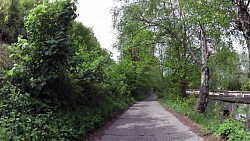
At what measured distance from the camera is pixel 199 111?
1490 cm

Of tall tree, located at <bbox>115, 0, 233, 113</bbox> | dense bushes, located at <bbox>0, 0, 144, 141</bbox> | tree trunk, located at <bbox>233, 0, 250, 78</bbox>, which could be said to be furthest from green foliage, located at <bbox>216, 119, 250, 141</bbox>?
tall tree, located at <bbox>115, 0, 233, 113</bbox>

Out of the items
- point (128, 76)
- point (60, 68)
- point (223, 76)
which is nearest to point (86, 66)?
point (60, 68)

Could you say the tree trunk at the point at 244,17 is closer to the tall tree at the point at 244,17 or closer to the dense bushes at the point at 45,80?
the tall tree at the point at 244,17

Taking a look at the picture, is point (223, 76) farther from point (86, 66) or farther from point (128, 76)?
point (128, 76)

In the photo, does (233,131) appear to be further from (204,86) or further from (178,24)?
(178,24)

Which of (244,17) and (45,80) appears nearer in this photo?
(45,80)

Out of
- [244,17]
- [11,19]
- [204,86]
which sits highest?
[11,19]

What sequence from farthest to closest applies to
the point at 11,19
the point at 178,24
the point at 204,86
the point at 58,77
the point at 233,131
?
the point at 178,24
the point at 11,19
the point at 204,86
the point at 58,77
the point at 233,131

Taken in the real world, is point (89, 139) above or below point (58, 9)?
below

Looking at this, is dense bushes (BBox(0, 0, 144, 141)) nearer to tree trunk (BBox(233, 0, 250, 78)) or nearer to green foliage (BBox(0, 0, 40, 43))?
tree trunk (BBox(233, 0, 250, 78))

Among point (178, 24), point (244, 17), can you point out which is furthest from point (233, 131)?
point (178, 24)

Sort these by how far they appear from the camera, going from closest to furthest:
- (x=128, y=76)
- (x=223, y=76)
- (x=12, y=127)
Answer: (x=12, y=127)
(x=223, y=76)
(x=128, y=76)

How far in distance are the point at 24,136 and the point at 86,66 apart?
552cm

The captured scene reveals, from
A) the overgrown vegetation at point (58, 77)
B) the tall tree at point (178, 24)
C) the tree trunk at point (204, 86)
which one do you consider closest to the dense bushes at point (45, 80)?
the overgrown vegetation at point (58, 77)
